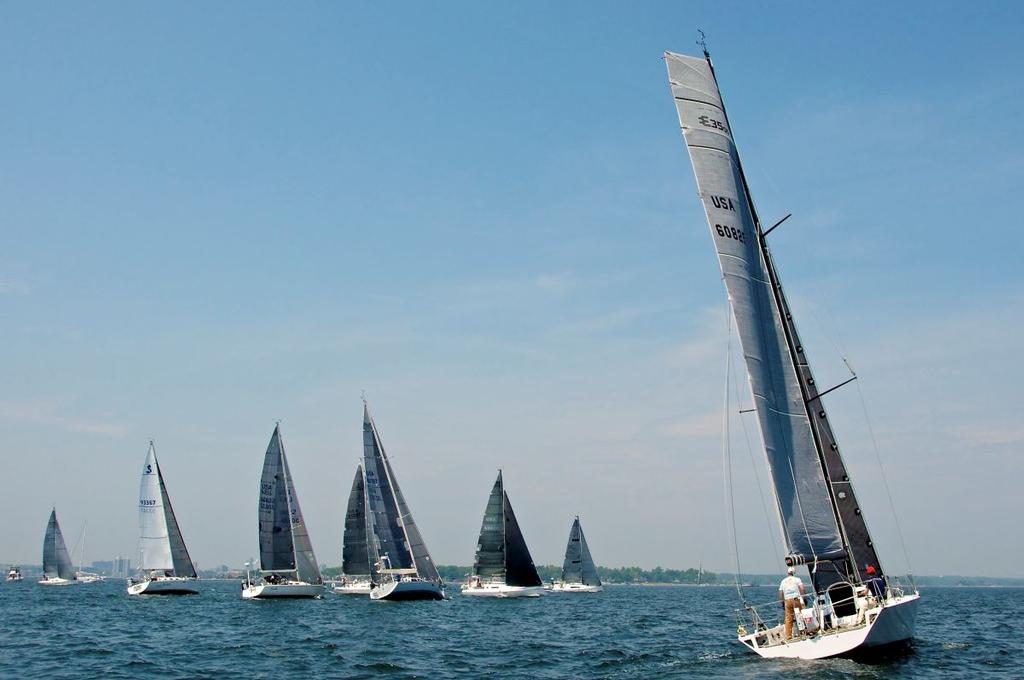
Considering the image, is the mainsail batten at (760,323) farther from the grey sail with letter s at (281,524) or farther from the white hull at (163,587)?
the white hull at (163,587)

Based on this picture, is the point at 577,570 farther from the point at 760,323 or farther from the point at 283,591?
the point at 760,323

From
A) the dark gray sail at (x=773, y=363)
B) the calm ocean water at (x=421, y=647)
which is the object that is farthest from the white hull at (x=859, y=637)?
the dark gray sail at (x=773, y=363)

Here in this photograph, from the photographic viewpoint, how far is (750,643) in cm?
2417

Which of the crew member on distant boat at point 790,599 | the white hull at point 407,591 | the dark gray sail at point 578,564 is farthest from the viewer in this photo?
the dark gray sail at point 578,564

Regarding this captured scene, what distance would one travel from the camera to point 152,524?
2970 inches

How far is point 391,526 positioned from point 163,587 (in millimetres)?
24335

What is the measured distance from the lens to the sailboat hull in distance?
62081mm

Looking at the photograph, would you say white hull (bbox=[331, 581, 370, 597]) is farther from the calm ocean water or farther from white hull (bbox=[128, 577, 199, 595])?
the calm ocean water

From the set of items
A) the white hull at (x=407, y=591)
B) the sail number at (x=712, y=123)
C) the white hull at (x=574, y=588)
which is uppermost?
the sail number at (x=712, y=123)

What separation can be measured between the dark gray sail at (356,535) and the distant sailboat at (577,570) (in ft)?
97.1

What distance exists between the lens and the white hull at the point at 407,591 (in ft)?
190

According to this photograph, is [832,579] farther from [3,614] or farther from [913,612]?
[3,614]

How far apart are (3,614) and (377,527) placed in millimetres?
23386

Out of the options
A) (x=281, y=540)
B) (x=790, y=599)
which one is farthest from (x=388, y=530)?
(x=790, y=599)
